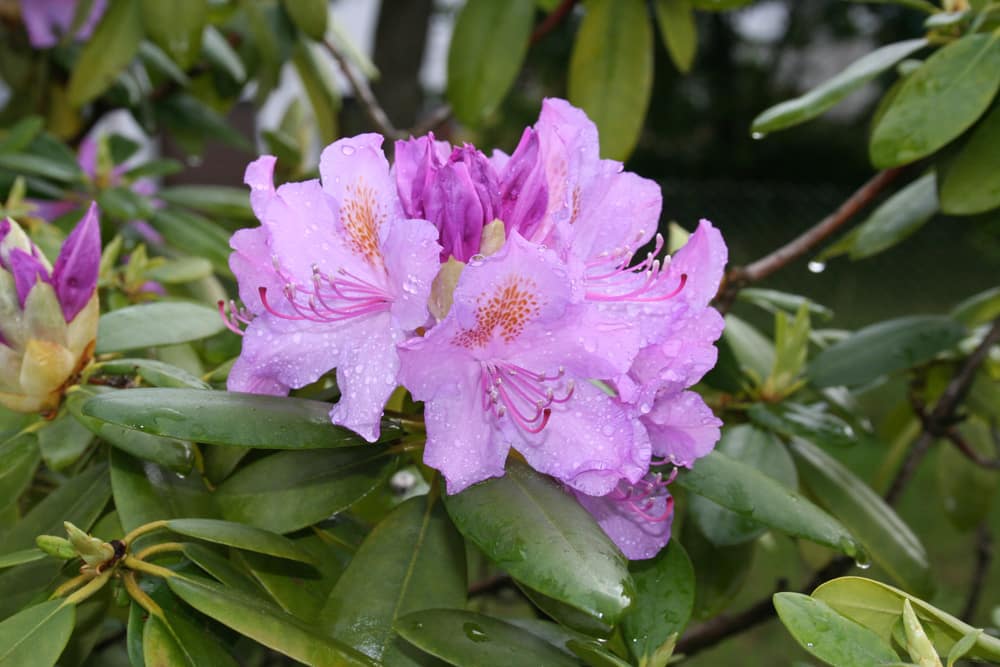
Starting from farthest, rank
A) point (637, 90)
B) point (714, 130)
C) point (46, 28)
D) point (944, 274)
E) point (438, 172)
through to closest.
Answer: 1. point (714, 130)
2. point (944, 274)
3. point (46, 28)
4. point (637, 90)
5. point (438, 172)

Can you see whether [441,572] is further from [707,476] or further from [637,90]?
[637,90]

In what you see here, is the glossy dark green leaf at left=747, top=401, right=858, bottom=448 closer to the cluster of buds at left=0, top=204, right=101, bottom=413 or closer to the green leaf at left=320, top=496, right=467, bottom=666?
the green leaf at left=320, top=496, right=467, bottom=666

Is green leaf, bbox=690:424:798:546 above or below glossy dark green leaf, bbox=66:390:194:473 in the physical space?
below

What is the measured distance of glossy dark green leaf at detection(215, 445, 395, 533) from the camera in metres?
0.68

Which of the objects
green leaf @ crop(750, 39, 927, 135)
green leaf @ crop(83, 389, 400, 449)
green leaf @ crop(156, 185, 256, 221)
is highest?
green leaf @ crop(83, 389, 400, 449)

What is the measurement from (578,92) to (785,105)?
40 centimetres

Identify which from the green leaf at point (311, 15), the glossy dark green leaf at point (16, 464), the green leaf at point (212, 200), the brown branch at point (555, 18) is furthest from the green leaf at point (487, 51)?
the glossy dark green leaf at point (16, 464)

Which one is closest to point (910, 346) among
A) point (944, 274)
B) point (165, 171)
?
point (165, 171)

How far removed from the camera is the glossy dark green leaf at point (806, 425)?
3.19ft

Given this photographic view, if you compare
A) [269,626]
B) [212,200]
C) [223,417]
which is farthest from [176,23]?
[269,626]

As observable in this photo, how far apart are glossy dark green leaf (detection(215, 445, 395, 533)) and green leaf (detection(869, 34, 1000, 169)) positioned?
1.79 ft

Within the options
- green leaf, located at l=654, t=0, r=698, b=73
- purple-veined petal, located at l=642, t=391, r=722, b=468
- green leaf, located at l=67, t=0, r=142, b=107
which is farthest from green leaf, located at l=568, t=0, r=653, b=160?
purple-veined petal, located at l=642, t=391, r=722, b=468

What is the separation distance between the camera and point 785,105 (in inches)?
41.1

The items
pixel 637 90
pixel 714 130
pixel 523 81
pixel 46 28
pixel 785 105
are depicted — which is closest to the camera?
pixel 785 105
